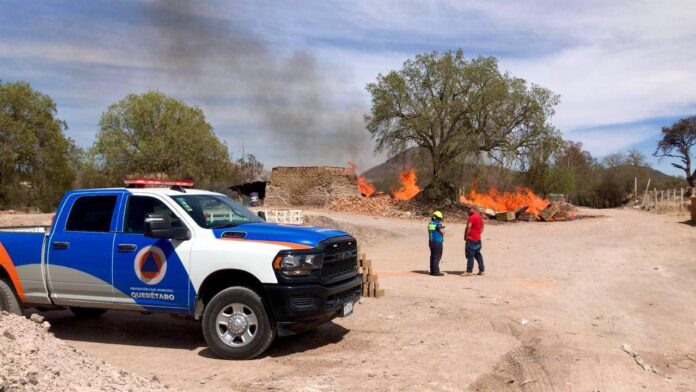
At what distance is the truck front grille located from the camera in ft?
21.2

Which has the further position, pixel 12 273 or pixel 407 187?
pixel 407 187

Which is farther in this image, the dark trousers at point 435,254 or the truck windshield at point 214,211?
the dark trousers at point 435,254

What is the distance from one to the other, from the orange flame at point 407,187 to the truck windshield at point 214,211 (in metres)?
35.7

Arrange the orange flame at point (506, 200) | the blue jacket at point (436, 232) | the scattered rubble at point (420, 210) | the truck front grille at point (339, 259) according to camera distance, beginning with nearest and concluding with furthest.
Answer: the truck front grille at point (339, 259) → the blue jacket at point (436, 232) → the scattered rubble at point (420, 210) → the orange flame at point (506, 200)

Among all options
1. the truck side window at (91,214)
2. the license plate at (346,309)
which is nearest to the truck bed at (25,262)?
the truck side window at (91,214)

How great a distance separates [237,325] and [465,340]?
289 centimetres

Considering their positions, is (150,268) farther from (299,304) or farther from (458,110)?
(458,110)

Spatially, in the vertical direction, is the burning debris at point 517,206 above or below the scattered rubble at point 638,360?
above

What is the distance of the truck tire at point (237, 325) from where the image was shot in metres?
6.18

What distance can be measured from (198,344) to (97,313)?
2629 millimetres

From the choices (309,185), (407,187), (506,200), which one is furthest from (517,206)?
(309,185)

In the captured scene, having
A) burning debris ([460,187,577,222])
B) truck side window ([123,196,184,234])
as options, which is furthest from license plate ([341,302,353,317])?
burning debris ([460,187,577,222])

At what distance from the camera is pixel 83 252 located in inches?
271

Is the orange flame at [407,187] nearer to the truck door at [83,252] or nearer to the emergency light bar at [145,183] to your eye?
the emergency light bar at [145,183]
